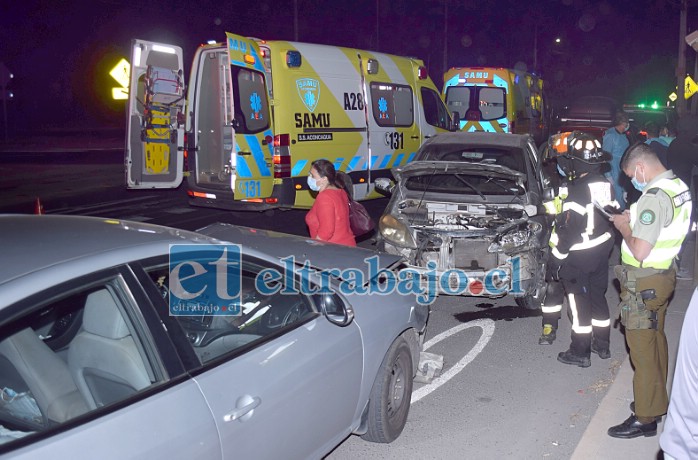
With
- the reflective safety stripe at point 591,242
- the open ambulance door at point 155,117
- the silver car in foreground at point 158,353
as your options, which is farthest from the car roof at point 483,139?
the silver car in foreground at point 158,353

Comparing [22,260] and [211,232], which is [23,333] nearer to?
[22,260]

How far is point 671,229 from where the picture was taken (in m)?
4.12

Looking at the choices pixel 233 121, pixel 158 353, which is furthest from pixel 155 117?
pixel 158 353

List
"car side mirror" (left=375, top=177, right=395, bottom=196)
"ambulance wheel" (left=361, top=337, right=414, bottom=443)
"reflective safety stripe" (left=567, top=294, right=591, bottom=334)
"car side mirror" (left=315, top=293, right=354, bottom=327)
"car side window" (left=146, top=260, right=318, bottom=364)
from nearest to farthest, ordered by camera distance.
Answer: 1. "car side window" (left=146, top=260, right=318, bottom=364)
2. "car side mirror" (left=315, top=293, right=354, bottom=327)
3. "ambulance wheel" (left=361, top=337, right=414, bottom=443)
4. "reflective safety stripe" (left=567, top=294, right=591, bottom=334)
5. "car side mirror" (left=375, top=177, right=395, bottom=196)

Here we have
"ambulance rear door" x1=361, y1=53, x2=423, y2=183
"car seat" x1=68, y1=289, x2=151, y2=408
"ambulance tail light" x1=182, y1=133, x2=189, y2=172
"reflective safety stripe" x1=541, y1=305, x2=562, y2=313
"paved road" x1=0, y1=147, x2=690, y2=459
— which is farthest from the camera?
"ambulance rear door" x1=361, y1=53, x2=423, y2=183

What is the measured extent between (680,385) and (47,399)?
2.20m

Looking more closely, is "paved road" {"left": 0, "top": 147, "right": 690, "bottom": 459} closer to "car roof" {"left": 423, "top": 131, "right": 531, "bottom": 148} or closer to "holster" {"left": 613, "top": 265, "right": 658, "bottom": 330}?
"holster" {"left": 613, "top": 265, "right": 658, "bottom": 330}

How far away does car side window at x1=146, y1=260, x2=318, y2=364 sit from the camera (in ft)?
10.8

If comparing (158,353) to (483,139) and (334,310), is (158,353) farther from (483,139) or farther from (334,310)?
(483,139)

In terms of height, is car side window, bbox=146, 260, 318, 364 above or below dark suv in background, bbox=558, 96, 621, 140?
below

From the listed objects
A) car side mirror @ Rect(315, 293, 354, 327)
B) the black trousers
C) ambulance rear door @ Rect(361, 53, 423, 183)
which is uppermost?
ambulance rear door @ Rect(361, 53, 423, 183)

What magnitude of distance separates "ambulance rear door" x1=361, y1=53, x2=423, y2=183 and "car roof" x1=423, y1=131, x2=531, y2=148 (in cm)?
320

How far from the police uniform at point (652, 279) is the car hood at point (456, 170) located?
2.68 m

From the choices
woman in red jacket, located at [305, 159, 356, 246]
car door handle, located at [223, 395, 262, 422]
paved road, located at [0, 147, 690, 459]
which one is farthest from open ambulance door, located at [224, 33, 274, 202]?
car door handle, located at [223, 395, 262, 422]
